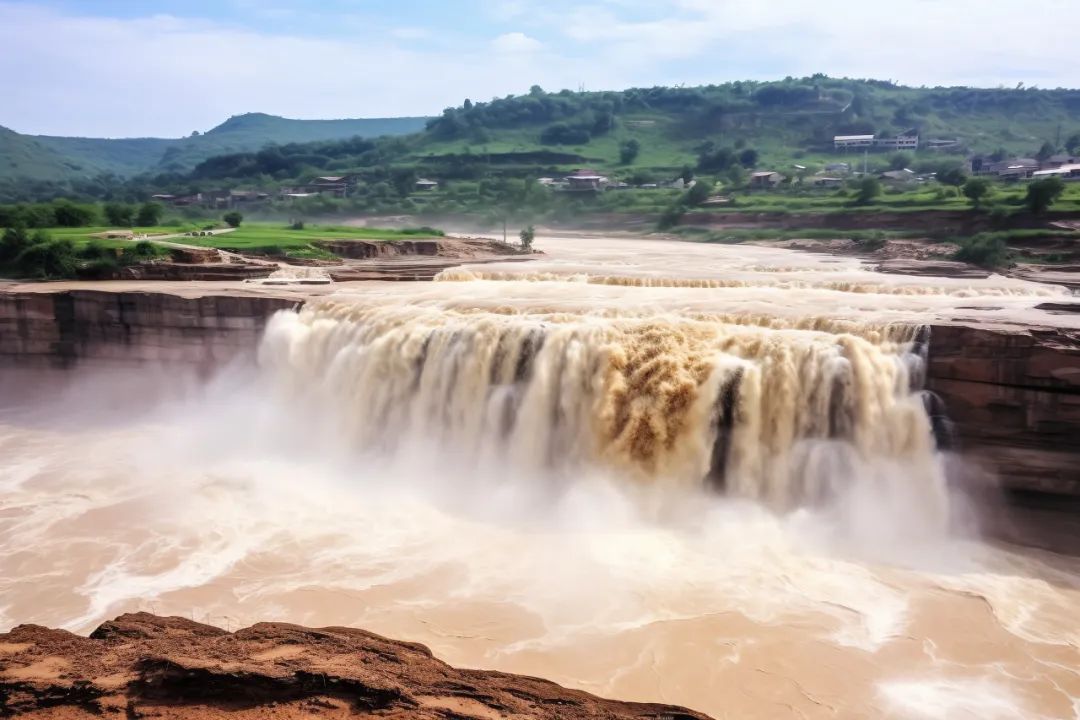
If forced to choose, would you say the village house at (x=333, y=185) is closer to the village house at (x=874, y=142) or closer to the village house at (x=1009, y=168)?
the village house at (x=874, y=142)

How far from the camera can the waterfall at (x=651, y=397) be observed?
46.2 ft

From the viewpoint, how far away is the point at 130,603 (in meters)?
11.2

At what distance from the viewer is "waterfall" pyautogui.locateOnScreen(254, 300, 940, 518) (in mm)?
14086

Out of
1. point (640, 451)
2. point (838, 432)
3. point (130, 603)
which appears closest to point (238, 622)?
point (130, 603)

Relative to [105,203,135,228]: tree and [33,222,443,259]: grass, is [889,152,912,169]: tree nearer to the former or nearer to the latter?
[33,222,443,259]: grass

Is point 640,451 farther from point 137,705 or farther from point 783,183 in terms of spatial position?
point 783,183

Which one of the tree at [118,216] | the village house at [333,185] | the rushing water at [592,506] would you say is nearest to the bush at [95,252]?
the rushing water at [592,506]

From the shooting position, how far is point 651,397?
49.2 feet

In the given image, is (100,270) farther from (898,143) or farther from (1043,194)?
(898,143)

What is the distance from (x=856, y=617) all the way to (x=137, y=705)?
8.56 metres

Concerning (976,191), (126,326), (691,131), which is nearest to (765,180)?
(976,191)

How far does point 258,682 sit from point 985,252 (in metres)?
31.5

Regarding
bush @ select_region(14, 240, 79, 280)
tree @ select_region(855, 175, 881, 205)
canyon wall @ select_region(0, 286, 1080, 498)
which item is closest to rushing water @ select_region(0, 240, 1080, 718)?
canyon wall @ select_region(0, 286, 1080, 498)

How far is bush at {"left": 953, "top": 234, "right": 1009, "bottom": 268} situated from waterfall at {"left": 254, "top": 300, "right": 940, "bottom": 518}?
1831 cm
